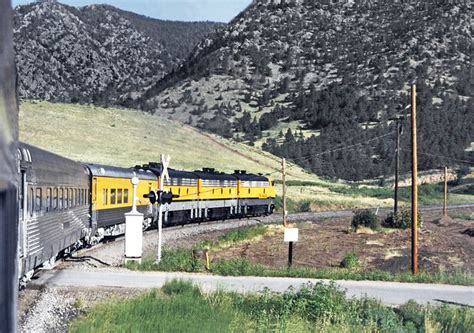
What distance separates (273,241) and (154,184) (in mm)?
6578

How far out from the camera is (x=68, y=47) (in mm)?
164375

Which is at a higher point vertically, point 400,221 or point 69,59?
point 69,59

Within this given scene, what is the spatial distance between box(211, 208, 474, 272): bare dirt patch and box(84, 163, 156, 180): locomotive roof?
4668mm

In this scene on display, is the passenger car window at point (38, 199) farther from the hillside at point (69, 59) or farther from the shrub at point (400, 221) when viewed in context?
the hillside at point (69, 59)

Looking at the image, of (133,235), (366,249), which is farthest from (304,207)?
(133,235)

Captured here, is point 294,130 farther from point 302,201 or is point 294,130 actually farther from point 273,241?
point 273,241

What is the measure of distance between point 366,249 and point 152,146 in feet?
167

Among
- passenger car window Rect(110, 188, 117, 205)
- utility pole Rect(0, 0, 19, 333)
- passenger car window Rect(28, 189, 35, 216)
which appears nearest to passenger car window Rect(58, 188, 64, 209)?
passenger car window Rect(28, 189, 35, 216)

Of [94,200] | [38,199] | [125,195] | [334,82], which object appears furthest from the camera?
[334,82]

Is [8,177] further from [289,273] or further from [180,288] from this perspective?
[289,273]

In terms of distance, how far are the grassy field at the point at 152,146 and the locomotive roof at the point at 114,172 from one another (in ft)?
101

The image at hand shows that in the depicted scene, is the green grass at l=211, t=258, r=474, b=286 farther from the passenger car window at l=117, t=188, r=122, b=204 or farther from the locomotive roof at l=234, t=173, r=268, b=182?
the locomotive roof at l=234, t=173, r=268, b=182

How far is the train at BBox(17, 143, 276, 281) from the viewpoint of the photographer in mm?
11969

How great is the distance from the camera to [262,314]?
40.1 ft
